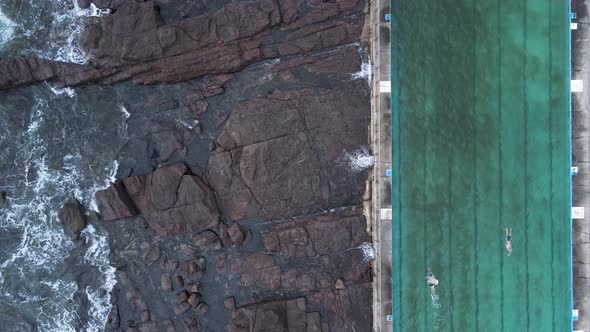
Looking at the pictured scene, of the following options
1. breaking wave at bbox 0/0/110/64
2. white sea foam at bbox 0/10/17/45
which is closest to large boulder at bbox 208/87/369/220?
breaking wave at bbox 0/0/110/64

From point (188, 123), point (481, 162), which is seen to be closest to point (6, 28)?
point (188, 123)

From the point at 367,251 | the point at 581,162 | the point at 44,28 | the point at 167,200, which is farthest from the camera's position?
the point at 44,28

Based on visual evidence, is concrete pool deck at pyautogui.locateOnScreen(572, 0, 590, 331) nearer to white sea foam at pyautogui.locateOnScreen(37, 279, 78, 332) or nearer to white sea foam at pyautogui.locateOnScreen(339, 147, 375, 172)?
white sea foam at pyautogui.locateOnScreen(339, 147, 375, 172)

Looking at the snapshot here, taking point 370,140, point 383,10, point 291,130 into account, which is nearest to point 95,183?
point 291,130

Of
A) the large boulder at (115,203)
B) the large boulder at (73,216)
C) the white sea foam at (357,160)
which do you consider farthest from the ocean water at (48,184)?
the white sea foam at (357,160)

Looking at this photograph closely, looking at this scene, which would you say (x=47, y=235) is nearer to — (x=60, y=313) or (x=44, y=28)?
(x=60, y=313)

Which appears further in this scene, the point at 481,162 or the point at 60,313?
the point at 60,313
